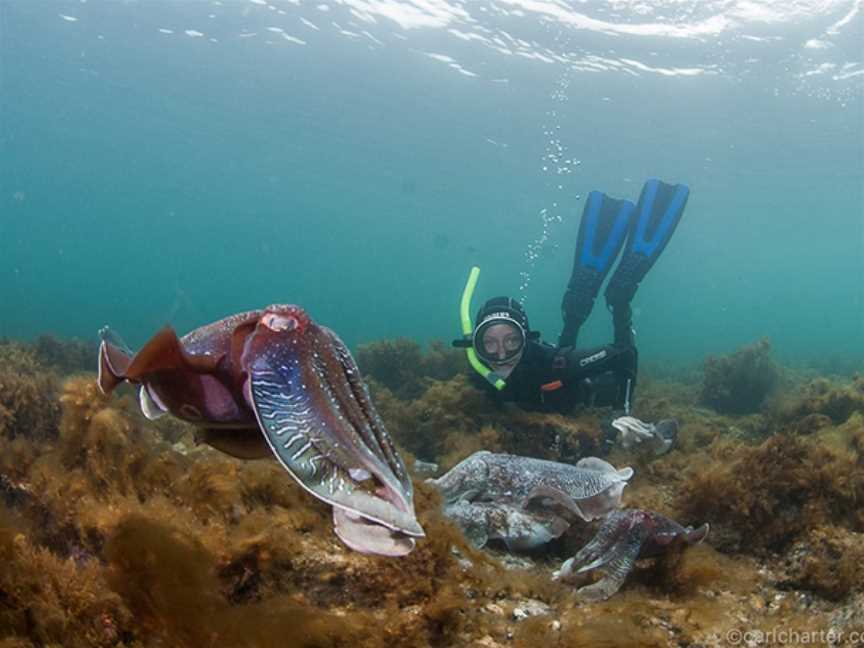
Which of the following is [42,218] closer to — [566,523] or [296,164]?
[296,164]

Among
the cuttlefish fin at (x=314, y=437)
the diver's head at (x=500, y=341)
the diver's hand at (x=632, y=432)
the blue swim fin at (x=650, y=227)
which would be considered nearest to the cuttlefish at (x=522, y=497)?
the diver's hand at (x=632, y=432)

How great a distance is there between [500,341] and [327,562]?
18.0ft

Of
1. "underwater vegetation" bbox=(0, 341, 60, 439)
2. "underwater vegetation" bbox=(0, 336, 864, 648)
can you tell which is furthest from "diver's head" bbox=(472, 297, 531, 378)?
"underwater vegetation" bbox=(0, 341, 60, 439)

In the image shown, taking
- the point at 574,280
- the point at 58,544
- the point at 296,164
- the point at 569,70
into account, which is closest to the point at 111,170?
the point at 296,164

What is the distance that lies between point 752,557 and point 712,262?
111 m

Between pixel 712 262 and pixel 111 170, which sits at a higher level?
pixel 712 262

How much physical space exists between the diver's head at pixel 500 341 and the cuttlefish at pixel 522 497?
327 cm

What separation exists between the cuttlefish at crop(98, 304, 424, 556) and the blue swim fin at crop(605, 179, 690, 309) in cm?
1203

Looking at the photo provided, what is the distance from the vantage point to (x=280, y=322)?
5.58 feet

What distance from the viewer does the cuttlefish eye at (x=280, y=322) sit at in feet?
5.55

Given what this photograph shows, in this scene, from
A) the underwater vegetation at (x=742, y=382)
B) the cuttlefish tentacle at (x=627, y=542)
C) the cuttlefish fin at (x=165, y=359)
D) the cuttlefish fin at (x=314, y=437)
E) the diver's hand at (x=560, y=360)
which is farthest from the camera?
the underwater vegetation at (x=742, y=382)

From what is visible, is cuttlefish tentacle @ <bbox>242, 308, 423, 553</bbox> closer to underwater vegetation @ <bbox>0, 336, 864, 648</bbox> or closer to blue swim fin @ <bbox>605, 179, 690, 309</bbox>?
underwater vegetation @ <bbox>0, 336, 864, 648</bbox>

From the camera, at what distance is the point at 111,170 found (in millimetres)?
75000

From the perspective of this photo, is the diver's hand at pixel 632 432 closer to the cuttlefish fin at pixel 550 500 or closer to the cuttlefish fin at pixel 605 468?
the cuttlefish fin at pixel 605 468
